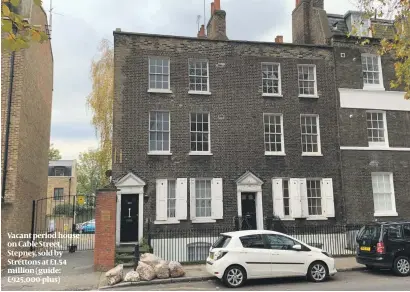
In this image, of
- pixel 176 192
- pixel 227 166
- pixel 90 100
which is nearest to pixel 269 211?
pixel 227 166

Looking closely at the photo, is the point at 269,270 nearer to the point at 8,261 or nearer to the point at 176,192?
the point at 176,192

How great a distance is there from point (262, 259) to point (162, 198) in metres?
7.83

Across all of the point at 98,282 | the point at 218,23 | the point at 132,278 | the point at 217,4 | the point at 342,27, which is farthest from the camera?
the point at 342,27

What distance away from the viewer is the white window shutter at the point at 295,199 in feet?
63.5

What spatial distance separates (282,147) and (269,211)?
11.5 feet

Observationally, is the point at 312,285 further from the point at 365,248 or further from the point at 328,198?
the point at 328,198

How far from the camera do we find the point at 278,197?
63.5 ft

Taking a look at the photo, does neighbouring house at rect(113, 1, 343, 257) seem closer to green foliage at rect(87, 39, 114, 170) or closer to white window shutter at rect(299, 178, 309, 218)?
white window shutter at rect(299, 178, 309, 218)

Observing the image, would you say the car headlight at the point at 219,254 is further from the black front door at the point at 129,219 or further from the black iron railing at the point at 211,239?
the black front door at the point at 129,219

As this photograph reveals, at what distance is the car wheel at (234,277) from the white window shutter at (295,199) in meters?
8.68

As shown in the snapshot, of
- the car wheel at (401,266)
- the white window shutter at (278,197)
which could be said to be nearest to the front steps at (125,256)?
the white window shutter at (278,197)

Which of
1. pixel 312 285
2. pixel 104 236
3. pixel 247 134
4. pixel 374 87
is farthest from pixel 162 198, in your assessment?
pixel 374 87

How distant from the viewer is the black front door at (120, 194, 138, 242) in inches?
703

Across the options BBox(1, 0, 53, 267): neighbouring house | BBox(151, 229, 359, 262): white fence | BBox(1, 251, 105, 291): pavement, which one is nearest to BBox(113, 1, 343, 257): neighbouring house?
BBox(151, 229, 359, 262): white fence
